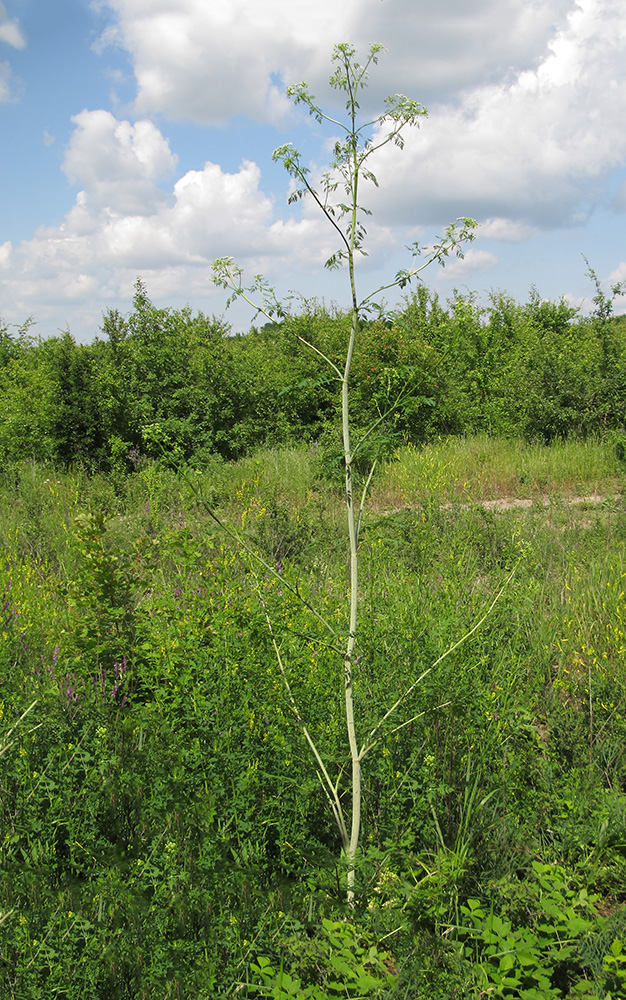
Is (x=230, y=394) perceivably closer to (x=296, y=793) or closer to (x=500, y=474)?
(x=500, y=474)

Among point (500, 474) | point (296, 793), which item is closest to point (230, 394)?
point (500, 474)

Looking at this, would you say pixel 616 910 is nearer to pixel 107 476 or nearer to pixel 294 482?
pixel 294 482

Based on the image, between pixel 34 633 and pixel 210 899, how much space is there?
7.70ft

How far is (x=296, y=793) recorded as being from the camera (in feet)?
8.58

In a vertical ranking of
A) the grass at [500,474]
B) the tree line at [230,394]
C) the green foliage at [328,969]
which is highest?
the tree line at [230,394]

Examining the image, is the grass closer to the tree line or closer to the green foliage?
the tree line

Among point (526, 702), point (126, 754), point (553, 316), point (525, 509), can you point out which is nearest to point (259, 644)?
point (126, 754)

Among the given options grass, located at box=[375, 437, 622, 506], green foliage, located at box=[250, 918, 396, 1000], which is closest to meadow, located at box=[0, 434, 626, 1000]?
green foliage, located at box=[250, 918, 396, 1000]

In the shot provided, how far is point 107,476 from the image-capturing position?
991 cm

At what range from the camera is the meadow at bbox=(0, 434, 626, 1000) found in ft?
6.70

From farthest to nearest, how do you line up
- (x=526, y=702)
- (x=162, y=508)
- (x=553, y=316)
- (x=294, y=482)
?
(x=553, y=316) → (x=294, y=482) → (x=162, y=508) → (x=526, y=702)

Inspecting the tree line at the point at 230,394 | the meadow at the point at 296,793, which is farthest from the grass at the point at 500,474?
the meadow at the point at 296,793

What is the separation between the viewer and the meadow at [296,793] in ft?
6.70

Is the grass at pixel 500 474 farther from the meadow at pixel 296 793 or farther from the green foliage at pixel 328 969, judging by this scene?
the green foliage at pixel 328 969
